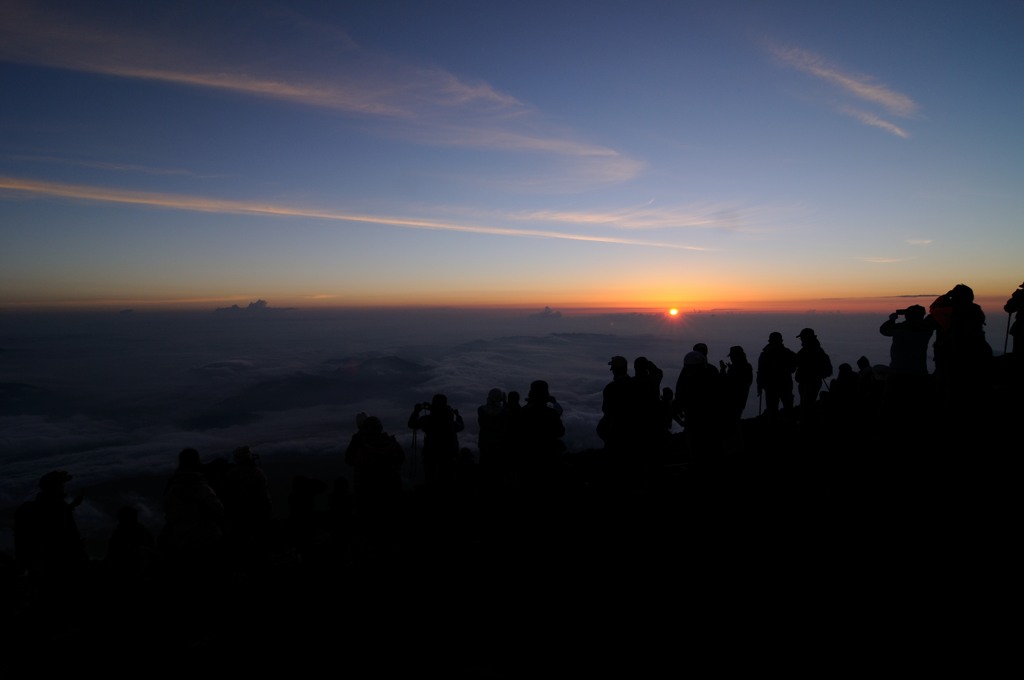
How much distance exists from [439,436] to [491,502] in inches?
48.5

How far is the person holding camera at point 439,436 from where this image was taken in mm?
7242

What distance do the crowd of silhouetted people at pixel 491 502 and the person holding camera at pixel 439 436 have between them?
3cm

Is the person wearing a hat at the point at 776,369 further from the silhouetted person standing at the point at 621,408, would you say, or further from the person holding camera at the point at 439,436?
the person holding camera at the point at 439,436

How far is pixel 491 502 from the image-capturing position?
7219 millimetres

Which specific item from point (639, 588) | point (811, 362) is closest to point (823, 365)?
point (811, 362)

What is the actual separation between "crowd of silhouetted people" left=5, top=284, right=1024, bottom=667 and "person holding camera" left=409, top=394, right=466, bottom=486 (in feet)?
0.10

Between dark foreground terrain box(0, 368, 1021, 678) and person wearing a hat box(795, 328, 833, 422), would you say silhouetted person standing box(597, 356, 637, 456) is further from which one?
person wearing a hat box(795, 328, 833, 422)

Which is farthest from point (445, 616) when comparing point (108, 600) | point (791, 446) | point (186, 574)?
point (791, 446)

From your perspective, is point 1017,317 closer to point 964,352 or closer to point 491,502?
point 964,352

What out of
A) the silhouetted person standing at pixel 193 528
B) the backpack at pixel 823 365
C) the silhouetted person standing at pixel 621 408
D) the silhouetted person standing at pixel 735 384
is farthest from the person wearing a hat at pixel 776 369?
the silhouetted person standing at pixel 193 528

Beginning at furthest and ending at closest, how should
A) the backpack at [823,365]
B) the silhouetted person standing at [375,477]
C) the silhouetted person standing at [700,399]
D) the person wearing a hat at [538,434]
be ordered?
the backpack at [823,365]
the silhouetted person standing at [375,477]
the person wearing a hat at [538,434]
the silhouetted person standing at [700,399]

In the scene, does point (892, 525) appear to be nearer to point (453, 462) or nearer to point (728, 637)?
point (728, 637)

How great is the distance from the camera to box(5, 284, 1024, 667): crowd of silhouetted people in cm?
498

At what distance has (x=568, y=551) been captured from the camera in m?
5.30
